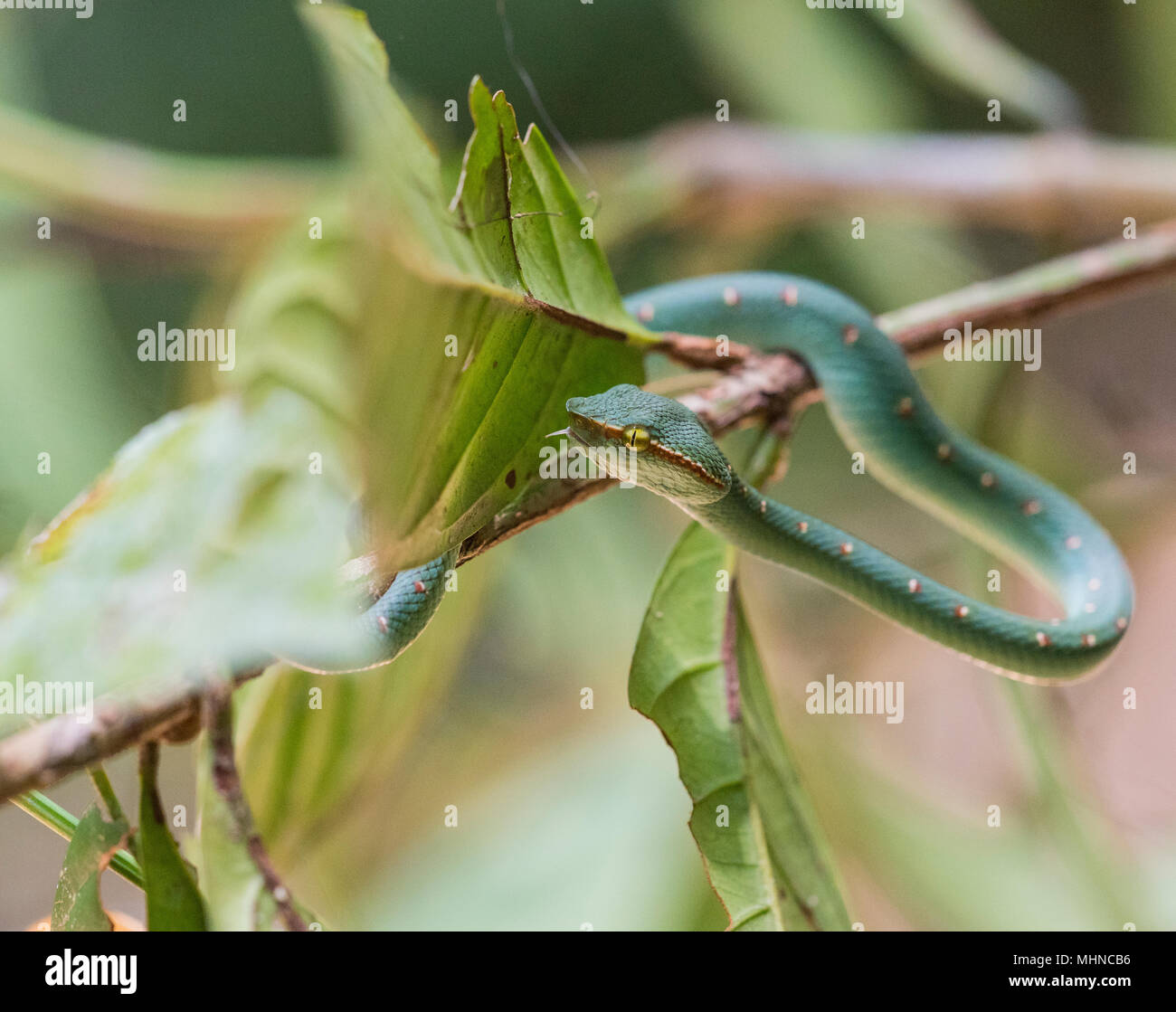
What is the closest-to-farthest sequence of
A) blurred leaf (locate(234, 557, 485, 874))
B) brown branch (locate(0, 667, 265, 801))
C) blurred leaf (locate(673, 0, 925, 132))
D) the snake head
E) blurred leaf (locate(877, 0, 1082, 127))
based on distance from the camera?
1. brown branch (locate(0, 667, 265, 801))
2. the snake head
3. blurred leaf (locate(234, 557, 485, 874))
4. blurred leaf (locate(877, 0, 1082, 127))
5. blurred leaf (locate(673, 0, 925, 132))

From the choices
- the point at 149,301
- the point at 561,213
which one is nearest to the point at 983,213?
the point at 561,213

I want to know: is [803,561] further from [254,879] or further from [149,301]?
[149,301]

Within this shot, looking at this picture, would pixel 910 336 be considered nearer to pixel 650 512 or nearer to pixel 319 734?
pixel 319 734

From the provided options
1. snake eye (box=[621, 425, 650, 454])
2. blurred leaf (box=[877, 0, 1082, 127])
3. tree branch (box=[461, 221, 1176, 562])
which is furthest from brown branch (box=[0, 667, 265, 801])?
blurred leaf (box=[877, 0, 1082, 127])

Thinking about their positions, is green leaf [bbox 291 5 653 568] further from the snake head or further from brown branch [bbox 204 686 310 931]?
brown branch [bbox 204 686 310 931]

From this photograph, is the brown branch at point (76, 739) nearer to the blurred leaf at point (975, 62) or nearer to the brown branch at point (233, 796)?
the brown branch at point (233, 796)

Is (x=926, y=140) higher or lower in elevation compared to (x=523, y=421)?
higher
